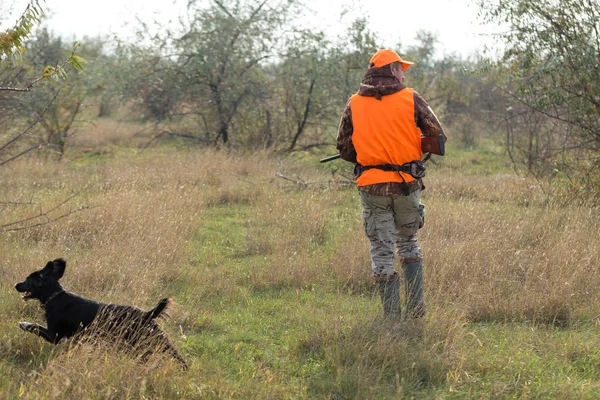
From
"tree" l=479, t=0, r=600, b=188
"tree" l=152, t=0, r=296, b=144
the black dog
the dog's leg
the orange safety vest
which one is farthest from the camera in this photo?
"tree" l=152, t=0, r=296, b=144

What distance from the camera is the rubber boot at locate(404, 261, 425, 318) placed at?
15.0 feet

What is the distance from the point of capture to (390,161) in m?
4.52

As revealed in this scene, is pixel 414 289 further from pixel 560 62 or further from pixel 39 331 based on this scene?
pixel 560 62

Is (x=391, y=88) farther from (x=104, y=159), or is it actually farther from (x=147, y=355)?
(x=104, y=159)

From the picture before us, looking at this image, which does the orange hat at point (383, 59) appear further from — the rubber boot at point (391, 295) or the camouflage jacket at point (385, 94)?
the rubber boot at point (391, 295)

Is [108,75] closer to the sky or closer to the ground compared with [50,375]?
closer to the sky

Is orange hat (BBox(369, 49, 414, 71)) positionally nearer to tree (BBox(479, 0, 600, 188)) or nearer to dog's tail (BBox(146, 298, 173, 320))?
dog's tail (BBox(146, 298, 173, 320))

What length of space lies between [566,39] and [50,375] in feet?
24.2

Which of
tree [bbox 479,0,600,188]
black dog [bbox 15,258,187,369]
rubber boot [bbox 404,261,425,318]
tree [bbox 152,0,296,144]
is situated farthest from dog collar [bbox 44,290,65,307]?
tree [bbox 152,0,296,144]

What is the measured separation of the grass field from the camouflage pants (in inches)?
16.9

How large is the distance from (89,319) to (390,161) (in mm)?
2173

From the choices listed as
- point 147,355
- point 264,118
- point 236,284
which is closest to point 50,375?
point 147,355

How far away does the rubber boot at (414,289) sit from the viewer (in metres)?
4.56

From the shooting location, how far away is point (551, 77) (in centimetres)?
855
